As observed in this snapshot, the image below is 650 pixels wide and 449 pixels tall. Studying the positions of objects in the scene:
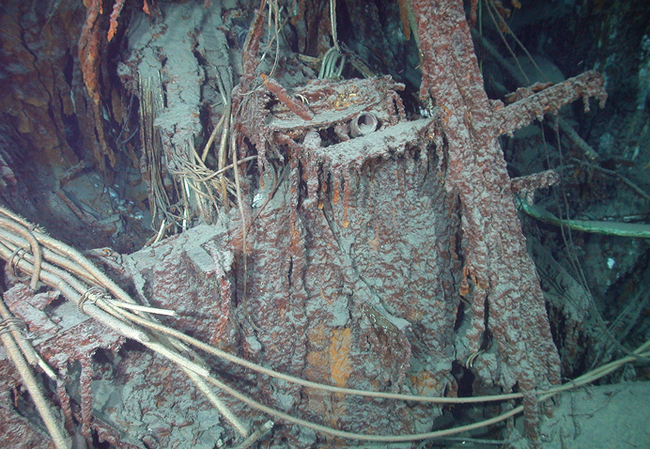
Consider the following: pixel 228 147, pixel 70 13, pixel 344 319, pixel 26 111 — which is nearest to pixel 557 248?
pixel 344 319

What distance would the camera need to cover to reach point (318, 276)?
82.9 inches

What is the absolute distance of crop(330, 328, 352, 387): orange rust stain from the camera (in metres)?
2.14

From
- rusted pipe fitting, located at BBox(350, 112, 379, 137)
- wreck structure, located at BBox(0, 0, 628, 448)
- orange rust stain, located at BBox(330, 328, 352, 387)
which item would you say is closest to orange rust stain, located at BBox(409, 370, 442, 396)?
wreck structure, located at BBox(0, 0, 628, 448)

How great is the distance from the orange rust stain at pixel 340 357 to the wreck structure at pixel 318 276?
0.02 m

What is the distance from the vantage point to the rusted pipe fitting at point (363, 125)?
185 centimetres

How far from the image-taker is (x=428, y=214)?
1996 mm

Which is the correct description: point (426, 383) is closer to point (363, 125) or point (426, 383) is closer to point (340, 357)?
point (340, 357)

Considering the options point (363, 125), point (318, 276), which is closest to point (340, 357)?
point (318, 276)

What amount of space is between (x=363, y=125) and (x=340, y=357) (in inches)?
62.7

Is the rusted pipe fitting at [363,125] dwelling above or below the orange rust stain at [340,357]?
above

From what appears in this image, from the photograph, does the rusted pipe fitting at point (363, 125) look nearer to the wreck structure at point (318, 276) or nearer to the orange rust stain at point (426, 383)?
the wreck structure at point (318, 276)

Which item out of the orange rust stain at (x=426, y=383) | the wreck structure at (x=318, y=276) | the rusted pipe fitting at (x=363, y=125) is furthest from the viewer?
the orange rust stain at (x=426, y=383)

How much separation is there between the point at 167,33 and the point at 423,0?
2.20m

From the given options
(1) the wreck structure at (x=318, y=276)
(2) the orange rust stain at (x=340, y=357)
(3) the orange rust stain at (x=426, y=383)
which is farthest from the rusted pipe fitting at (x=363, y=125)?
(3) the orange rust stain at (x=426, y=383)
